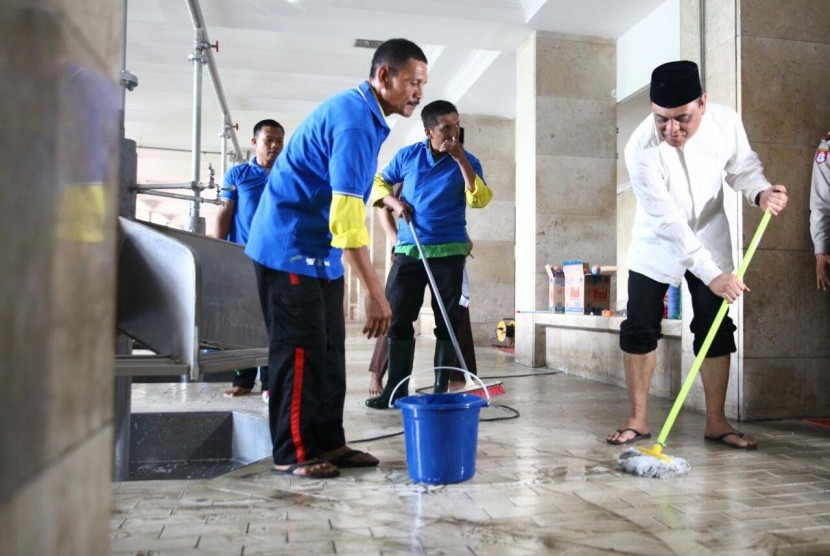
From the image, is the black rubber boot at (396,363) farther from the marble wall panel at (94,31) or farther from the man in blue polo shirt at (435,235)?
the marble wall panel at (94,31)

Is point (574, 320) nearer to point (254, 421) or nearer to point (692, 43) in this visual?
point (692, 43)

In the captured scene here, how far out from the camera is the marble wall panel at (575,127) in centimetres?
601

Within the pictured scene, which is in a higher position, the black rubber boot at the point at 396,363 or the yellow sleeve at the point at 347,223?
the yellow sleeve at the point at 347,223

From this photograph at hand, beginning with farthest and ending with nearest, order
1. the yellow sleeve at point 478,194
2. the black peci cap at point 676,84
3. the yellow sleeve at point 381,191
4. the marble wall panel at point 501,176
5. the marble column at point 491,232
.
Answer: the marble wall panel at point 501,176 < the marble column at point 491,232 < the yellow sleeve at point 381,191 < the yellow sleeve at point 478,194 < the black peci cap at point 676,84

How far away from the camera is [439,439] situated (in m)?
2.02

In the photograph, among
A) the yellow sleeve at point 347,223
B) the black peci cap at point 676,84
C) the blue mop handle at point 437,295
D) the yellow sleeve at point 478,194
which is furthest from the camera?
the yellow sleeve at point 478,194

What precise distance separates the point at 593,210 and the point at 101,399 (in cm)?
584

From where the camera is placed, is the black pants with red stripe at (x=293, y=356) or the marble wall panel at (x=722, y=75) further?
the marble wall panel at (x=722, y=75)

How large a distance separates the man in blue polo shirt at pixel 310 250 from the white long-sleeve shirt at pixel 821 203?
86.1 inches

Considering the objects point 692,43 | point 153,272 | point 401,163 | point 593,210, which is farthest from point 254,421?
point 593,210

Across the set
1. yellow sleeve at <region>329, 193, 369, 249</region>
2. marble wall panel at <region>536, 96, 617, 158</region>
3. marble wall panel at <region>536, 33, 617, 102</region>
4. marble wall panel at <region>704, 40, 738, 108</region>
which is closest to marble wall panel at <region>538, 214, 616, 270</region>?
marble wall panel at <region>536, 96, 617, 158</region>

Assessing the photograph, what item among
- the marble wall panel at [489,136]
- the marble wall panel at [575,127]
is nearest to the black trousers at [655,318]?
the marble wall panel at [575,127]

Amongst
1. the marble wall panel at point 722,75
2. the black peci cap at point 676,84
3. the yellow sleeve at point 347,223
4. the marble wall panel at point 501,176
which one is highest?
the marble wall panel at point 501,176

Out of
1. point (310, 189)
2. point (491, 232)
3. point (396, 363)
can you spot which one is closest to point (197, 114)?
point (396, 363)
